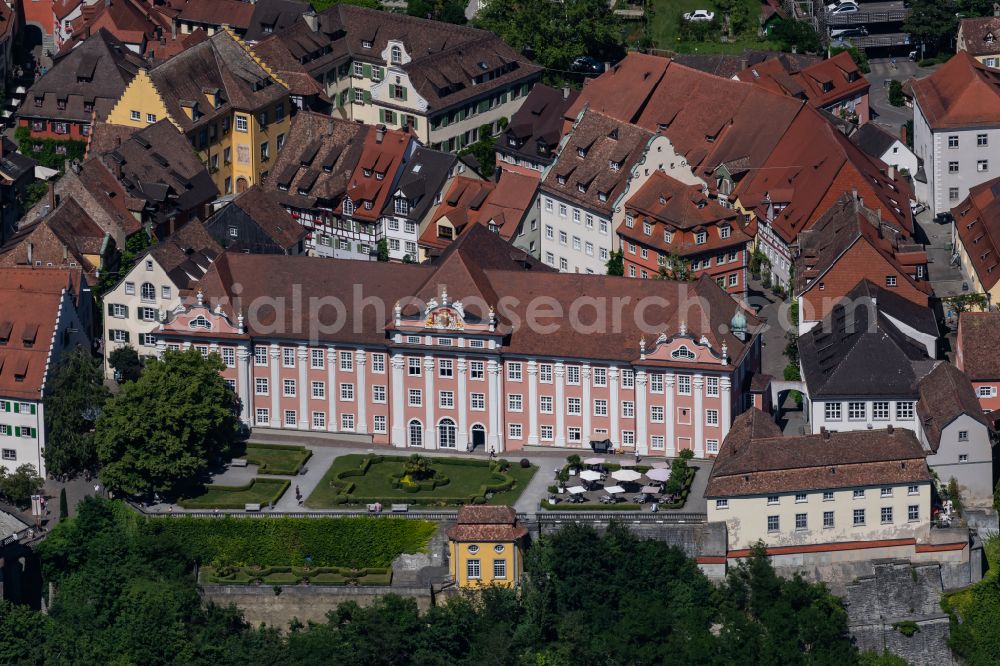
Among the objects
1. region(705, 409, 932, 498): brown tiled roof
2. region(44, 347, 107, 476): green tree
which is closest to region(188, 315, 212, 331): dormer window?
region(44, 347, 107, 476): green tree

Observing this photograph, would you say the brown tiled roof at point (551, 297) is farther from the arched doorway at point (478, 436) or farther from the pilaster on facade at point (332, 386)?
the arched doorway at point (478, 436)

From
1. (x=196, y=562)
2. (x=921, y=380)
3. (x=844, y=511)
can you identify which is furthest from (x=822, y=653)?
(x=196, y=562)

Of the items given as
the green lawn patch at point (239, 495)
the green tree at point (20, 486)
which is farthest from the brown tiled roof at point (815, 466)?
the green tree at point (20, 486)

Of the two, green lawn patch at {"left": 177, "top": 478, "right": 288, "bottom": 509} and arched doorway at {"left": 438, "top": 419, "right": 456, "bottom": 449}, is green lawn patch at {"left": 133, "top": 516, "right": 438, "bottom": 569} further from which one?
arched doorway at {"left": 438, "top": 419, "right": 456, "bottom": 449}

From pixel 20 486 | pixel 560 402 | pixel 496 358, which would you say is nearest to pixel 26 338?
pixel 20 486

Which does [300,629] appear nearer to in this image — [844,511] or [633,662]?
[633,662]
